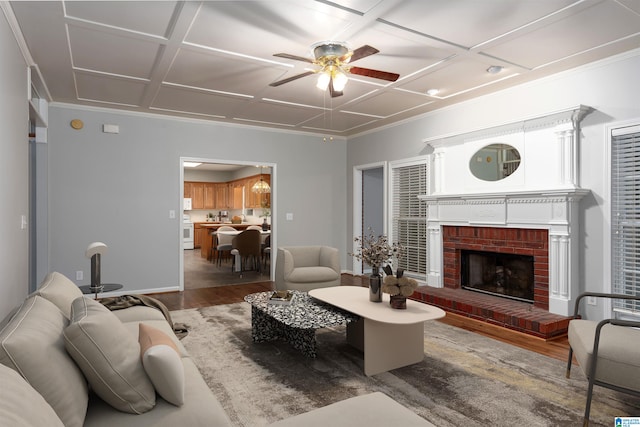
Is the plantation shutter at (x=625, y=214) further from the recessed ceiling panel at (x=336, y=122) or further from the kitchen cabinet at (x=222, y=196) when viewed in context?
the kitchen cabinet at (x=222, y=196)

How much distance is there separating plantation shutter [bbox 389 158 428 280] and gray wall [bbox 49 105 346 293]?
6.40 feet

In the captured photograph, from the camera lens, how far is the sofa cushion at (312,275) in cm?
489

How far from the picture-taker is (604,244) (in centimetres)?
384

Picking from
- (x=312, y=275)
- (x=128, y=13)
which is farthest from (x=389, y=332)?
(x=128, y=13)

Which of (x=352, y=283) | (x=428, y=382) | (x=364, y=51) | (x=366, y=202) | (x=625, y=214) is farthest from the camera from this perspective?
(x=366, y=202)

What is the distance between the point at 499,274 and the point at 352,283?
7.87 ft

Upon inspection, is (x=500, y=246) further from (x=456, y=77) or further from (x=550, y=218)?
(x=456, y=77)

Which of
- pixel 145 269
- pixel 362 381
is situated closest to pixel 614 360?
pixel 362 381

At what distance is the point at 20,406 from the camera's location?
3.12ft

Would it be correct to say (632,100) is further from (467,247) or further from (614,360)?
(614,360)

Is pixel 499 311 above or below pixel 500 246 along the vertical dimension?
below

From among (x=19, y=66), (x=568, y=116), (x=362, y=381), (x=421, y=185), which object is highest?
(x=19, y=66)

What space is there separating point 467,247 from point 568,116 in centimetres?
191

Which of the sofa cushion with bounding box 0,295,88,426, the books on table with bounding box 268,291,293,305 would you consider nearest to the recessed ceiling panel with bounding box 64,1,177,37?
the sofa cushion with bounding box 0,295,88,426
